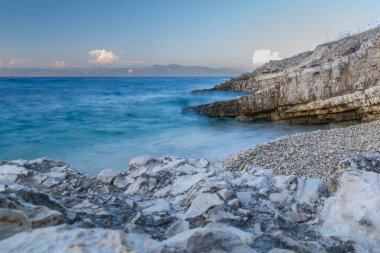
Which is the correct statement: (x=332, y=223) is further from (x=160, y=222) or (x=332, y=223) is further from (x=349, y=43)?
(x=349, y=43)

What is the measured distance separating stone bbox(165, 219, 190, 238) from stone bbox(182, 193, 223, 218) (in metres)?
0.26

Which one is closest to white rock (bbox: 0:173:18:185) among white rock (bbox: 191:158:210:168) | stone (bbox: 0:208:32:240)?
white rock (bbox: 191:158:210:168)

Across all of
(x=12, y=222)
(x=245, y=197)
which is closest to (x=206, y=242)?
(x=12, y=222)

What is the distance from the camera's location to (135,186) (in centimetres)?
458

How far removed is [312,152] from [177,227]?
617 centimetres

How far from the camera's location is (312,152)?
8484 mm

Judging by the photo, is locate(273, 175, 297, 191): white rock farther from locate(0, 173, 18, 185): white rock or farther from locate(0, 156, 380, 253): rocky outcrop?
locate(0, 173, 18, 185): white rock

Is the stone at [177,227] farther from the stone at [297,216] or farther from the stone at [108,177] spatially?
the stone at [108,177]

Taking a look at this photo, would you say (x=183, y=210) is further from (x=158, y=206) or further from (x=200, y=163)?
(x=200, y=163)

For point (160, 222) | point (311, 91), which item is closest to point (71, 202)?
point (160, 222)

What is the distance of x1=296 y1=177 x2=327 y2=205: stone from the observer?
3.74 meters

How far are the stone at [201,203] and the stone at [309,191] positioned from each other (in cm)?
90

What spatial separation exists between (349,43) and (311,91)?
618 inches

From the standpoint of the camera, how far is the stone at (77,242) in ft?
5.88
